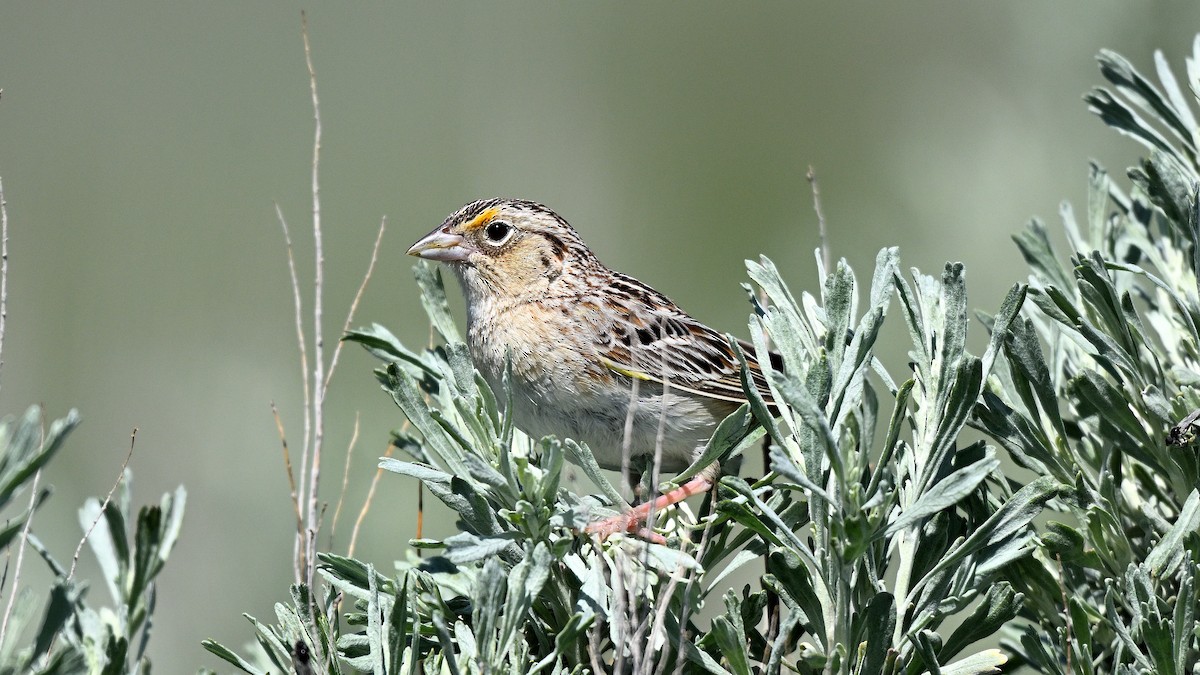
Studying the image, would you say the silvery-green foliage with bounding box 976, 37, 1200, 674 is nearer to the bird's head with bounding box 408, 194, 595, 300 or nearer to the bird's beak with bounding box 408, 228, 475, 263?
the bird's head with bounding box 408, 194, 595, 300

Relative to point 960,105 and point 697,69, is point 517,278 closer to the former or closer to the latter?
point 960,105

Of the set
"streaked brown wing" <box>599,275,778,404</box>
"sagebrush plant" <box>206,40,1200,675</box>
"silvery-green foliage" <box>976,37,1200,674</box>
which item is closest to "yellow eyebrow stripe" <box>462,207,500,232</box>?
"streaked brown wing" <box>599,275,778,404</box>

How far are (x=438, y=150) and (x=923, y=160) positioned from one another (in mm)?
3292

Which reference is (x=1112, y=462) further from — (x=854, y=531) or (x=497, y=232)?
(x=497, y=232)

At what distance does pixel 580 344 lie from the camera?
12.4ft

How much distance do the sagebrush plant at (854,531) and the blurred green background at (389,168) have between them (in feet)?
5.76

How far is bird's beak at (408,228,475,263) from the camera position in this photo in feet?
13.7

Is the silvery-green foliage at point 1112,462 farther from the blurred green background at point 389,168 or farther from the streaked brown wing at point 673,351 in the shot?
the blurred green background at point 389,168

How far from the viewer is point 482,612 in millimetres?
1762

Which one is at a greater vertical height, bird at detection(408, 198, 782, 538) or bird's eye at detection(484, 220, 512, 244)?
bird's eye at detection(484, 220, 512, 244)

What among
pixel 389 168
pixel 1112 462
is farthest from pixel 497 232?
pixel 389 168

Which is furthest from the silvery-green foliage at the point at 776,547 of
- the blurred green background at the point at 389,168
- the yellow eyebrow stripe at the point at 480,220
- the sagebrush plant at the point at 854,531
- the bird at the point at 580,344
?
the yellow eyebrow stripe at the point at 480,220

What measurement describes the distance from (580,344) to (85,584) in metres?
2.25

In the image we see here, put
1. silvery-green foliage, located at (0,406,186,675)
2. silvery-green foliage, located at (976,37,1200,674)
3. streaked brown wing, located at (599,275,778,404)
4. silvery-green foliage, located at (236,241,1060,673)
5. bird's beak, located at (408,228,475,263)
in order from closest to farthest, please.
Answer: silvery-green foliage, located at (0,406,186,675) < silvery-green foliage, located at (236,241,1060,673) < silvery-green foliage, located at (976,37,1200,674) < streaked brown wing, located at (599,275,778,404) < bird's beak, located at (408,228,475,263)
